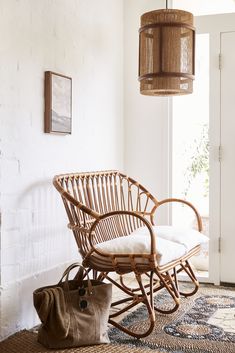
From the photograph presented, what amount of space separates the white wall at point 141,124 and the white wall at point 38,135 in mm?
422

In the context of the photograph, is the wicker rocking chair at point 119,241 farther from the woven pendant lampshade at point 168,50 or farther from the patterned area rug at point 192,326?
the woven pendant lampshade at point 168,50

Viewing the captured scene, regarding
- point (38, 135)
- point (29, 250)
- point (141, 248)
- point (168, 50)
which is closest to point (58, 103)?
point (38, 135)

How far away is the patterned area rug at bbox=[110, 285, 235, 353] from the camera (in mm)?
2738

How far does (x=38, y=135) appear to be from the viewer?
10.1 feet

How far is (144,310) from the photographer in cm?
334

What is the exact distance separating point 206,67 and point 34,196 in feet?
6.36

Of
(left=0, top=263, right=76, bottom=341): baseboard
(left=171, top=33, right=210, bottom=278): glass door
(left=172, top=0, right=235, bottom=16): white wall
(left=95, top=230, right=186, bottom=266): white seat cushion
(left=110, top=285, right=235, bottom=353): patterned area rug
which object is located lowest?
(left=110, top=285, right=235, bottom=353): patterned area rug

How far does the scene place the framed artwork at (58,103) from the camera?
3131 millimetres

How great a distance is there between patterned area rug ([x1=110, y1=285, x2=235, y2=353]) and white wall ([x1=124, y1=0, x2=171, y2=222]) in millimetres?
922

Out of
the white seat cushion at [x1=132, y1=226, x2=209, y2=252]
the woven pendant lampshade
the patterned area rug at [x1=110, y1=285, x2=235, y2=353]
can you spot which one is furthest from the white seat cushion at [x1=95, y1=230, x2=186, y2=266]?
the woven pendant lampshade

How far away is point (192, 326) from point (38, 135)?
145cm

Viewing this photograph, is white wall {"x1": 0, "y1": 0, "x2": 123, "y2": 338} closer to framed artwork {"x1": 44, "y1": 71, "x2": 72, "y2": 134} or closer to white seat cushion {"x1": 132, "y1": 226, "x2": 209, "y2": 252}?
framed artwork {"x1": 44, "y1": 71, "x2": 72, "y2": 134}

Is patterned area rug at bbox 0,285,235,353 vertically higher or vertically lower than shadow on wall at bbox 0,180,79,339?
lower

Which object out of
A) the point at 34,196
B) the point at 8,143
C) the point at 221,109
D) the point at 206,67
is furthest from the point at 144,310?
the point at 206,67
